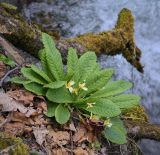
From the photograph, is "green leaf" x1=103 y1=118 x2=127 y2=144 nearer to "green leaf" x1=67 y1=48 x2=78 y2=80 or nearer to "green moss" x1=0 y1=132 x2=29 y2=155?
"green leaf" x1=67 y1=48 x2=78 y2=80

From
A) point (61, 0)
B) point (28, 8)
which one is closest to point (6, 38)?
point (28, 8)

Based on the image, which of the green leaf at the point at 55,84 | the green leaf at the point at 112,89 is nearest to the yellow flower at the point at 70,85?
the green leaf at the point at 55,84

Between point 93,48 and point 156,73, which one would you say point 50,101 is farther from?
point 156,73

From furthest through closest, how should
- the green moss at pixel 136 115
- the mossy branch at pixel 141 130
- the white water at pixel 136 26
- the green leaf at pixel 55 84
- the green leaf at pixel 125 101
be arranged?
the white water at pixel 136 26, the green moss at pixel 136 115, the mossy branch at pixel 141 130, the green leaf at pixel 125 101, the green leaf at pixel 55 84

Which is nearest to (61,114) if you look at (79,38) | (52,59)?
(52,59)

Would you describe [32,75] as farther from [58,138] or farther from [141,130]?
[141,130]

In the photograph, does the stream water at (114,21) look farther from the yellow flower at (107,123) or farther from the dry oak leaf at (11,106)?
the dry oak leaf at (11,106)
